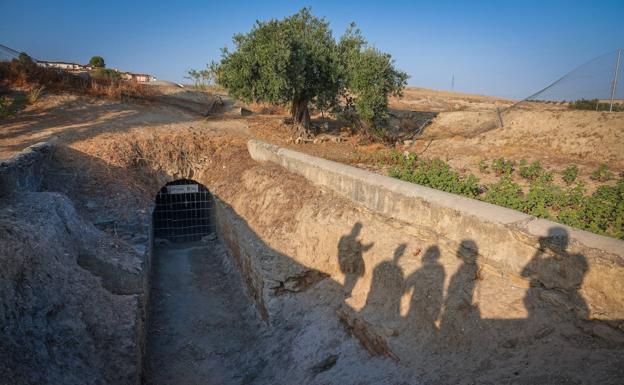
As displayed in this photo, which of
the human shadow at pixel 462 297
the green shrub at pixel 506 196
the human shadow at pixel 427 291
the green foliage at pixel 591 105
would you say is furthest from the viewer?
the green foliage at pixel 591 105

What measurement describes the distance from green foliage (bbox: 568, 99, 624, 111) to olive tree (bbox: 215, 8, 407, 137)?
5097 mm

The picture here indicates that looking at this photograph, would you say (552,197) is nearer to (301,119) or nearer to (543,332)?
(543,332)

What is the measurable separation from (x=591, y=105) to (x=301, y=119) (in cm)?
928

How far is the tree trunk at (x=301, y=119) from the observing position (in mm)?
13338

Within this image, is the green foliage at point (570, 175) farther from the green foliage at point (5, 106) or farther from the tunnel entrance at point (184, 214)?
the green foliage at point (5, 106)

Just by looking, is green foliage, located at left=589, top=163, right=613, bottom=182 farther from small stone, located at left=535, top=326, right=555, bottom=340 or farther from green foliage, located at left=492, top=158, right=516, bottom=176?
small stone, located at left=535, top=326, right=555, bottom=340

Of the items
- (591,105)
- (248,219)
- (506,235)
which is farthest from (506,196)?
(591,105)

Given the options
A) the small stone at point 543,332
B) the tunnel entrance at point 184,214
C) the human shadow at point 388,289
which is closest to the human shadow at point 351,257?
the human shadow at point 388,289

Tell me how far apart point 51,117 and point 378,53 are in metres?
11.6

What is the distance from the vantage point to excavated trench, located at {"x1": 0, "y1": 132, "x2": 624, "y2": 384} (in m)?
3.17

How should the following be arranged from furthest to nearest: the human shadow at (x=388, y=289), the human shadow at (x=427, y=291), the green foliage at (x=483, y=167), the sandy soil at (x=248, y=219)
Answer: the green foliage at (x=483, y=167)
the human shadow at (x=388, y=289)
the sandy soil at (x=248, y=219)
the human shadow at (x=427, y=291)

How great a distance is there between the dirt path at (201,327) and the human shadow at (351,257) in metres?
1.91

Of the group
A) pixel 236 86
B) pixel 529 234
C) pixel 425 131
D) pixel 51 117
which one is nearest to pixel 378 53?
pixel 425 131

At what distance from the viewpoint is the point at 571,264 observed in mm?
3141
